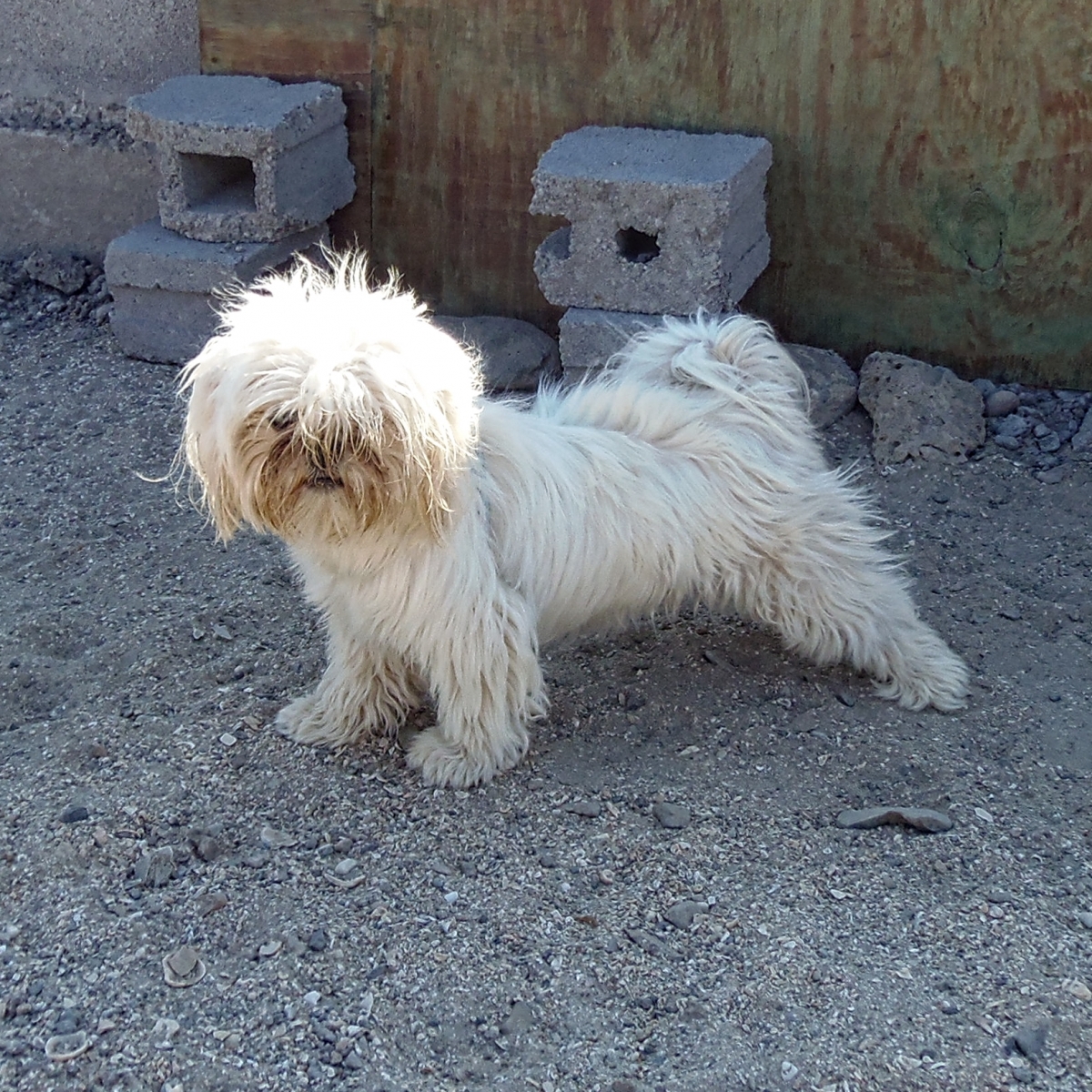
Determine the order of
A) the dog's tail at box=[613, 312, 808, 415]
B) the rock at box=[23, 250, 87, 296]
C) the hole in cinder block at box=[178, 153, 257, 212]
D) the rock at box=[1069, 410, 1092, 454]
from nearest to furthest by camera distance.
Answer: the dog's tail at box=[613, 312, 808, 415], the rock at box=[1069, 410, 1092, 454], the hole in cinder block at box=[178, 153, 257, 212], the rock at box=[23, 250, 87, 296]

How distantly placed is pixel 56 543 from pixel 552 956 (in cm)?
265

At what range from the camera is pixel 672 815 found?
3.62 metres

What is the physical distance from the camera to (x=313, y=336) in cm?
300

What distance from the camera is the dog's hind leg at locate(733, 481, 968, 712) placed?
3908 mm

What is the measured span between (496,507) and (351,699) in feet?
2.40

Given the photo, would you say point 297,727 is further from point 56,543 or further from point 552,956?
point 56,543

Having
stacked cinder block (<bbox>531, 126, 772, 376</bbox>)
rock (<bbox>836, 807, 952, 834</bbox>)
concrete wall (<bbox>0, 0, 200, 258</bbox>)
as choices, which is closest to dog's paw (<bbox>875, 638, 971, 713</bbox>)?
rock (<bbox>836, 807, 952, 834</bbox>)

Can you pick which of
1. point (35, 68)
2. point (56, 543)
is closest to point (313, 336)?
point (56, 543)

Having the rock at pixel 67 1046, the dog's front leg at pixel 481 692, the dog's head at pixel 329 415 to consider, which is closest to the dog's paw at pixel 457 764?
the dog's front leg at pixel 481 692

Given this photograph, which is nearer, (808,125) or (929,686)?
(929,686)

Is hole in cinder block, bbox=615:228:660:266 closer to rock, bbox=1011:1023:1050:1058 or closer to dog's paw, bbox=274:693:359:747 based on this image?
dog's paw, bbox=274:693:359:747

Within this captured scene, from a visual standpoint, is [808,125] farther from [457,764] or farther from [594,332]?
[457,764]

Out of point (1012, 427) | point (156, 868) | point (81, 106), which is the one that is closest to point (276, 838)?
point (156, 868)

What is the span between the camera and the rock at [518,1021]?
3.00m
